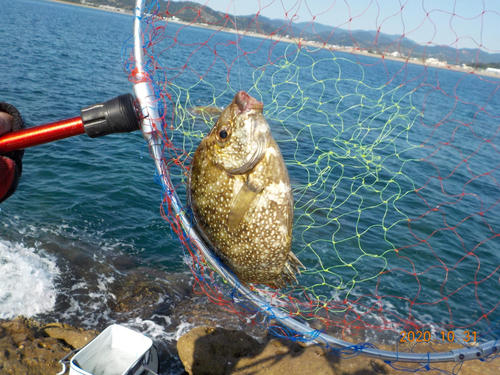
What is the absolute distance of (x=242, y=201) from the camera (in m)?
2.76

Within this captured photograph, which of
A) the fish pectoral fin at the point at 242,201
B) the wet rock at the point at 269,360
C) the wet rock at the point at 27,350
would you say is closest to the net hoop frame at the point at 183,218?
the fish pectoral fin at the point at 242,201

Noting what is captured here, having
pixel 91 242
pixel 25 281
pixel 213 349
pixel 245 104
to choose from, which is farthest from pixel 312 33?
pixel 25 281

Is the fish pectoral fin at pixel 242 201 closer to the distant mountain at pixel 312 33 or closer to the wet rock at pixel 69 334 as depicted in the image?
the distant mountain at pixel 312 33

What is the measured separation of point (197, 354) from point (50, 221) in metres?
6.28

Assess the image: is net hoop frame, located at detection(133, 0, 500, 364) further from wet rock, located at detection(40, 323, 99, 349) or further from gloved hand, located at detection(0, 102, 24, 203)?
wet rock, located at detection(40, 323, 99, 349)

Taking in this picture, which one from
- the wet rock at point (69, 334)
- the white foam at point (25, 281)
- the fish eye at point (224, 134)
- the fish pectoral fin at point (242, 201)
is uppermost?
the fish eye at point (224, 134)

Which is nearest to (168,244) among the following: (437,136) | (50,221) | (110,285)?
(110,285)

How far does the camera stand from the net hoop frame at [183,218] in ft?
10.2

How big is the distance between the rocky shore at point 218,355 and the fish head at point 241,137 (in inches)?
153

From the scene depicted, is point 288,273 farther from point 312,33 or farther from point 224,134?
point 312,33

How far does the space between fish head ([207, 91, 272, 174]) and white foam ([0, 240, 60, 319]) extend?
628 centimetres

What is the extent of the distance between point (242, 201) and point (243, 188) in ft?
0.32

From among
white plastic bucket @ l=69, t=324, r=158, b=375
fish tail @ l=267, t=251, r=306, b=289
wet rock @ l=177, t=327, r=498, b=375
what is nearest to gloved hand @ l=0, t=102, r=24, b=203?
fish tail @ l=267, t=251, r=306, b=289

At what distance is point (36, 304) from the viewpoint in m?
7.17
